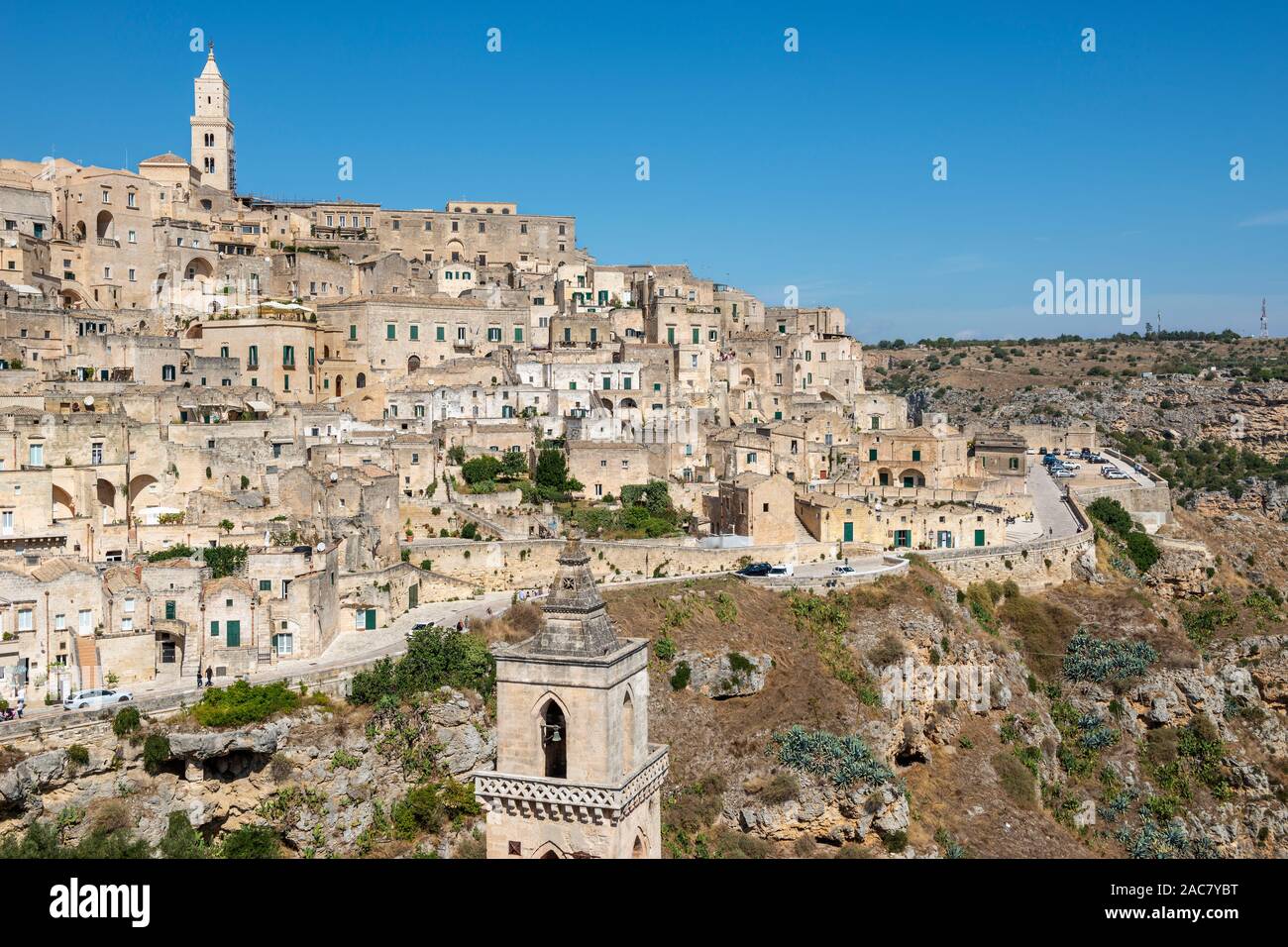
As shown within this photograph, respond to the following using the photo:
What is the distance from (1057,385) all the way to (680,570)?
69575 mm

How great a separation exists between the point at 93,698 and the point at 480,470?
56.4 ft

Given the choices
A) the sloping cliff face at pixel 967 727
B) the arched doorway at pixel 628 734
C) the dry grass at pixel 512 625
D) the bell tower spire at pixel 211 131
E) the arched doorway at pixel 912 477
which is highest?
the bell tower spire at pixel 211 131

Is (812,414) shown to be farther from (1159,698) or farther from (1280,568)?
(1280,568)

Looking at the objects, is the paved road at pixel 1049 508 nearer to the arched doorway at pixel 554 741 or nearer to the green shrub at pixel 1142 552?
the green shrub at pixel 1142 552

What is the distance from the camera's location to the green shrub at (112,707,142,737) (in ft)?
78.7

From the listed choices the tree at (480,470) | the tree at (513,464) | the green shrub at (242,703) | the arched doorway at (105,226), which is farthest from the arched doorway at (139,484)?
the arched doorway at (105,226)

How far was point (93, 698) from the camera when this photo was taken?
24625mm

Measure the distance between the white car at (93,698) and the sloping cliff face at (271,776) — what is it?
0.82 m

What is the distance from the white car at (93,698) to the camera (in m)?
24.3

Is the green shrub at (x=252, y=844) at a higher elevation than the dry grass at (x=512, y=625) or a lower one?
lower

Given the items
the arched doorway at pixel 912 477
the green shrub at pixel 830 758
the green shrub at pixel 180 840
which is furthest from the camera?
the arched doorway at pixel 912 477

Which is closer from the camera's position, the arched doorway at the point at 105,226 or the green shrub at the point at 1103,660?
the green shrub at the point at 1103,660

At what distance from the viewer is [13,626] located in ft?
83.7
